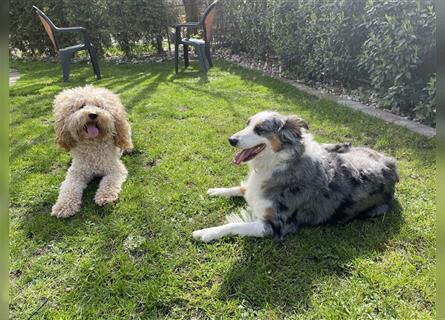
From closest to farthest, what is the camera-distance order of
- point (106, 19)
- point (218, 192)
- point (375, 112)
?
point (218, 192), point (375, 112), point (106, 19)

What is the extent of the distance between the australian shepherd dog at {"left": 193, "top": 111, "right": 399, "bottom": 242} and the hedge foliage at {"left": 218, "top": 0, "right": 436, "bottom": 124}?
0.97 metres

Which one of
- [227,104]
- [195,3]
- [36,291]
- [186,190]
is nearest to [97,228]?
[36,291]

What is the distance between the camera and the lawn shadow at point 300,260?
246cm

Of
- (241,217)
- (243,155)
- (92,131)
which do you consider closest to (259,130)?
(243,155)

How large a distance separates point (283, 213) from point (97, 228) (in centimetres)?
181

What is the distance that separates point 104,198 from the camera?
3486mm

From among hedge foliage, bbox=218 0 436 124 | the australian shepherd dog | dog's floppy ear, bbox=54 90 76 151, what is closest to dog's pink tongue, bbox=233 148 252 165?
the australian shepherd dog

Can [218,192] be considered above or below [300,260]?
above

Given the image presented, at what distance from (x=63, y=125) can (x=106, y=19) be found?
8.26 meters

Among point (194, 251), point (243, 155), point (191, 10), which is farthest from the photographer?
point (191, 10)

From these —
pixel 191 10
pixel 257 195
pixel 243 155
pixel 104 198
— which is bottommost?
pixel 104 198

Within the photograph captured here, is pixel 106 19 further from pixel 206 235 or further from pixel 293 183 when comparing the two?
pixel 293 183

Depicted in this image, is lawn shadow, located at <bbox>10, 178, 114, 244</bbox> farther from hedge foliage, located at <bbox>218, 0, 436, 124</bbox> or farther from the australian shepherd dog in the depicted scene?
hedge foliage, located at <bbox>218, 0, 436, 124</bbox>

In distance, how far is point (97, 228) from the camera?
10.3ft
